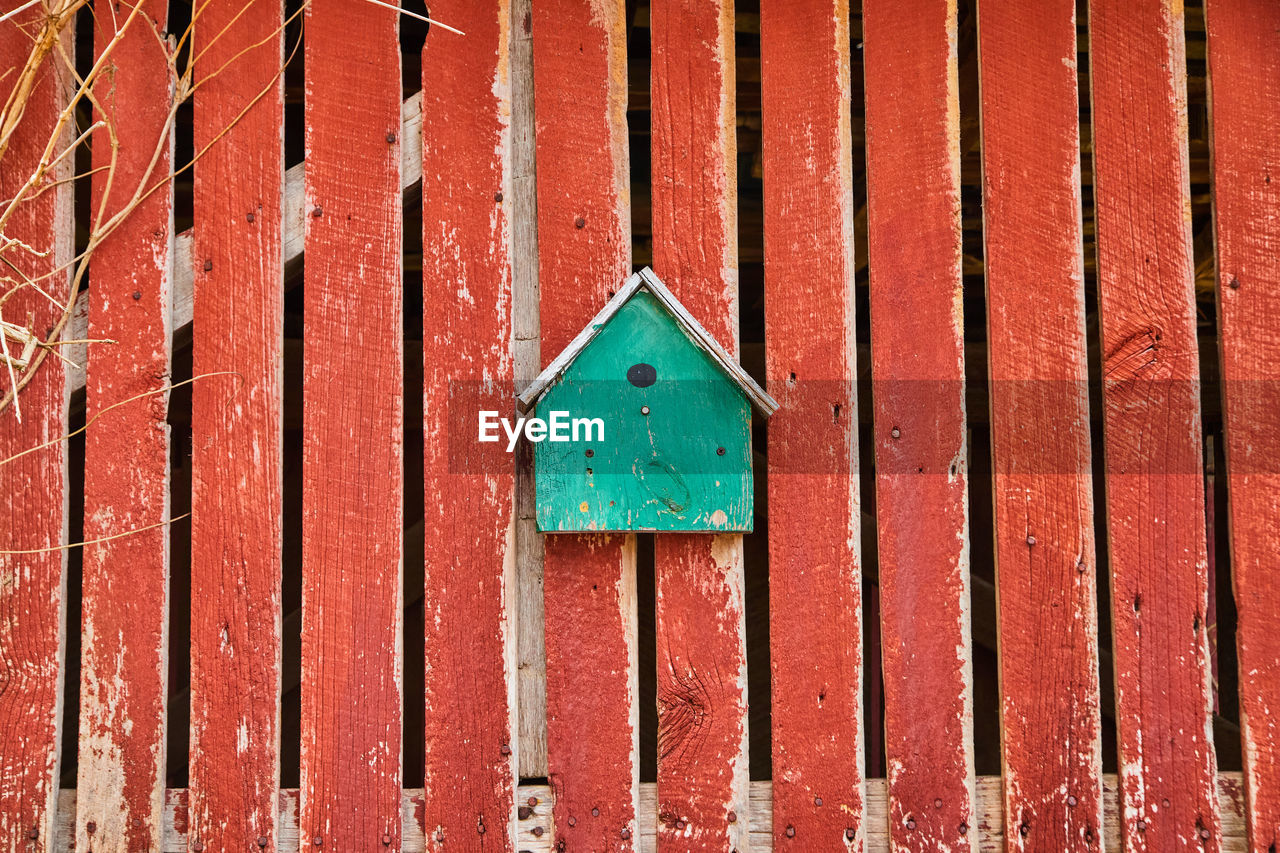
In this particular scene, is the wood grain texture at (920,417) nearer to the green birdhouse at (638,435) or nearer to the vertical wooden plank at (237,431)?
the green birdhouse at (638,435)

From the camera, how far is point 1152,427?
1968mm

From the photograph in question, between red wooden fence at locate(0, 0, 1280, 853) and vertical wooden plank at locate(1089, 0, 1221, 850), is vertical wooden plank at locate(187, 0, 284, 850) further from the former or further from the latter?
vertical wooden plank at locate(1089, 0, 1221, 850)

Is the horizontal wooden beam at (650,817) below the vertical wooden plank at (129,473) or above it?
→ below

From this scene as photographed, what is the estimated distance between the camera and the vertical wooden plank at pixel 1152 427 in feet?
6.21

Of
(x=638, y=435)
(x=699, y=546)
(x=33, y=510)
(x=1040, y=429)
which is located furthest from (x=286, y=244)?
(x=1040, y=429)

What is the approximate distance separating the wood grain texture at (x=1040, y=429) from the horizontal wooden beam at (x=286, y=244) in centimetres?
120

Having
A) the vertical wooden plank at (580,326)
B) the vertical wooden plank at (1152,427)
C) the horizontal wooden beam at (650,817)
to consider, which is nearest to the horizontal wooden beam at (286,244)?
the vertical wooden plank at (580,326)

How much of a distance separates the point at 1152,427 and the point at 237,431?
6.17 ft

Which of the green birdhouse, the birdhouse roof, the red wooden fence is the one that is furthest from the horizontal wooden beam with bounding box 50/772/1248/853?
the birdhouse roof

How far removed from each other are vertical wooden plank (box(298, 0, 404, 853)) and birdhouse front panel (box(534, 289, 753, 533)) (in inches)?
13.6

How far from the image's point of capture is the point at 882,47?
2.00 m

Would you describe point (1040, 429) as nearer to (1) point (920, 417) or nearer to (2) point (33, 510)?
(1) point (920, 417)

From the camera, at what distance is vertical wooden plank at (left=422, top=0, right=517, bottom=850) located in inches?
73.2

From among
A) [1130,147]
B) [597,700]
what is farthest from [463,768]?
[1130,147]
